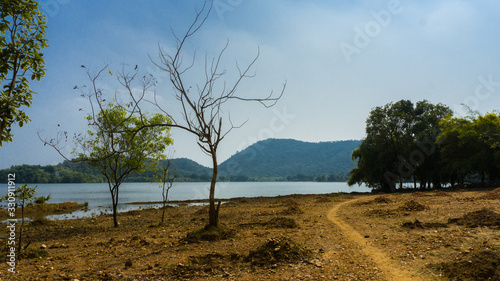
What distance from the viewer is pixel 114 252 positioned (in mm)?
9992

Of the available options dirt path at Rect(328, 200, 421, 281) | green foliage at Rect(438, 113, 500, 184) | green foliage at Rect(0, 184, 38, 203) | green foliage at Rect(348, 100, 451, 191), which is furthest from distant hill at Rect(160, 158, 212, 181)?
green foliage at Rect(0, 184, 38, 203)

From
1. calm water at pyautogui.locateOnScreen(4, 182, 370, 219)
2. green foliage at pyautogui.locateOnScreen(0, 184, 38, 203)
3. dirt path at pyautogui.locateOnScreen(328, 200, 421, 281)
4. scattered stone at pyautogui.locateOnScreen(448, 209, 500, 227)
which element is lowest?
calm water at pyautogui.locateOnScreen(4, 182, 370, 219)

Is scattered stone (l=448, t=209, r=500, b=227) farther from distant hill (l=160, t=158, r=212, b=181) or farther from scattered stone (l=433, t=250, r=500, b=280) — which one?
distant hill (l=160, t=158, r=212, b=181)

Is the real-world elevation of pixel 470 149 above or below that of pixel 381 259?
above

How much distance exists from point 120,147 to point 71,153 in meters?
5.71

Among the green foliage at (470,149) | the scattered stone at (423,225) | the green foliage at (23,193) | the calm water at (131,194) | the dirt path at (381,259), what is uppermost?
the green foliage at (470,149)

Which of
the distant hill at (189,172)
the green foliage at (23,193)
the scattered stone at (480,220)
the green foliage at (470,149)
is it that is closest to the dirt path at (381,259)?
the scattered stone at (480,220)

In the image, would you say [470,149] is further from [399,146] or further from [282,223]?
[282,223]

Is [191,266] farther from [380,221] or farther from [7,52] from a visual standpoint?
[380,221]

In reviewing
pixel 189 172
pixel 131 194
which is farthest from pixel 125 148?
pixel 189 172

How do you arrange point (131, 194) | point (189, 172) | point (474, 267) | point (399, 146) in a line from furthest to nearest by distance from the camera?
point (189, 172) → point (131, 194) → point (399, 146) → point (474, 267)

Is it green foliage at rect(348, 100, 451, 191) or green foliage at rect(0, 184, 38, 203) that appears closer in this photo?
green foliage at rect(0, 184, 38, 203)

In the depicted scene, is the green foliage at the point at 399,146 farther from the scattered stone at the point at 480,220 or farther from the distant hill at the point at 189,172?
the distant hill at the point at 189,172

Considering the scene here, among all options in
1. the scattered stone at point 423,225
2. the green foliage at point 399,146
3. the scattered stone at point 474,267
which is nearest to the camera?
the scattered stone at point 474,267
